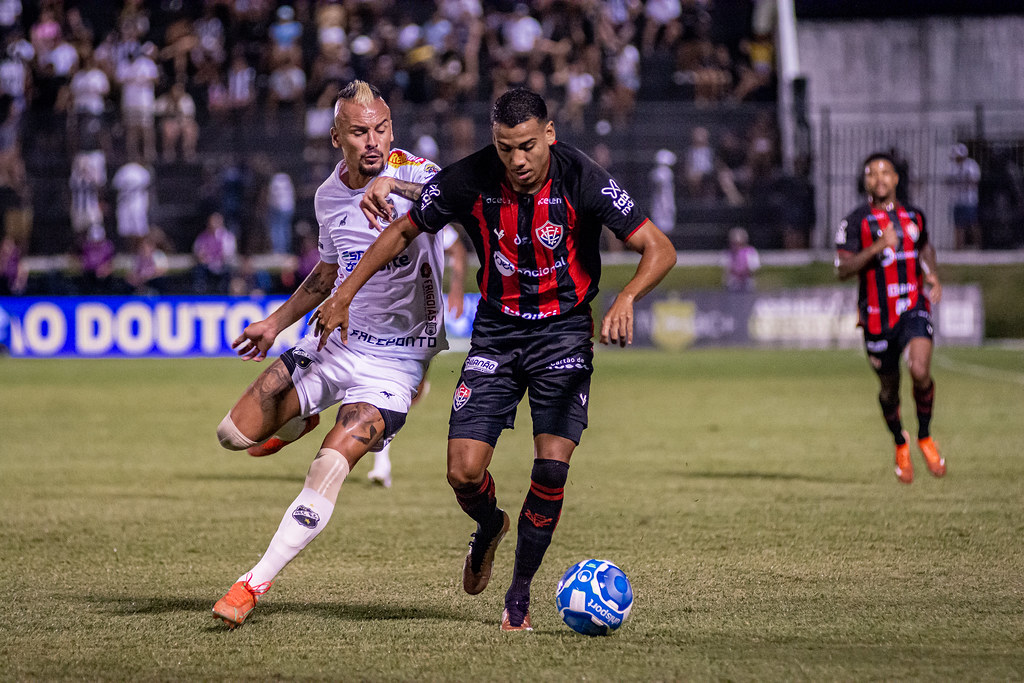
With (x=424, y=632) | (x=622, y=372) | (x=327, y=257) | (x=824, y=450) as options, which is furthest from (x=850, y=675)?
(x=622, y=372)

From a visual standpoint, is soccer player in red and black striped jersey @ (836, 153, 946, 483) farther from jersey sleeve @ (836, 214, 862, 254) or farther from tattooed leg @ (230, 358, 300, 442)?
tattooed leg @ (230, 358, 300, 442)

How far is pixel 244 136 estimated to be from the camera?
2659 centimetres

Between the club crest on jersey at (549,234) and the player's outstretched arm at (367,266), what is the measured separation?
0.54 metres

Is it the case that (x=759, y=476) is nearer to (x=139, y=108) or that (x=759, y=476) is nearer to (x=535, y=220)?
(x=535, y=220)

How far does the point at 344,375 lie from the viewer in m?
6.50

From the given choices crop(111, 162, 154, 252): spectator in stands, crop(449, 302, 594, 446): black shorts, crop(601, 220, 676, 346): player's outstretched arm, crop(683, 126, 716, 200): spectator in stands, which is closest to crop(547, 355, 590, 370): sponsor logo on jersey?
crop(449, 302, 594, 446): black shorts

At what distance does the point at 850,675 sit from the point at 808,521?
3.68m

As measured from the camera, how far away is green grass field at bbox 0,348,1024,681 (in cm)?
516

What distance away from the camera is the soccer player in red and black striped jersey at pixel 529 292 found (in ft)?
18.7

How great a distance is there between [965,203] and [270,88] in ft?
46.2

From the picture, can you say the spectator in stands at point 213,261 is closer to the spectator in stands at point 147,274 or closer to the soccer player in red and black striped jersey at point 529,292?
the spectator in stands at point 147,274

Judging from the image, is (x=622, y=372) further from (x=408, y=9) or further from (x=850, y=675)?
(x=850, y=675)

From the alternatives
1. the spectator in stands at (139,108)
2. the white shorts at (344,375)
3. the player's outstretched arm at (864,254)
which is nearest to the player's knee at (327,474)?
the white shorts at (344,375)

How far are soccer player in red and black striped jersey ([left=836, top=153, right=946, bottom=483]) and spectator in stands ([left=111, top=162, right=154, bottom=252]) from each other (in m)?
17.5
